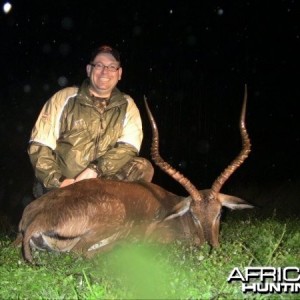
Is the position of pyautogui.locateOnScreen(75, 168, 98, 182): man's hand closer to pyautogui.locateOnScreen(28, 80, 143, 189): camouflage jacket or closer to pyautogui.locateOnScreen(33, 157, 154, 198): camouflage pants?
pyautogui.locateOnScreen(28, 80, 143, 189): camouflage jacket

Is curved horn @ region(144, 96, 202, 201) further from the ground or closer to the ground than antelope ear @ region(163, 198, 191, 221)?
further from the ground

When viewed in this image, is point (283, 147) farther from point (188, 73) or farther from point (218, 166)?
point (188, 73)

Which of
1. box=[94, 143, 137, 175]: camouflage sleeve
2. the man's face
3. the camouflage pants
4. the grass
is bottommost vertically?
the grass

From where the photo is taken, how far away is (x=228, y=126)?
969 inches

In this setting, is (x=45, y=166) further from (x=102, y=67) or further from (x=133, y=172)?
(x=102, y=67)

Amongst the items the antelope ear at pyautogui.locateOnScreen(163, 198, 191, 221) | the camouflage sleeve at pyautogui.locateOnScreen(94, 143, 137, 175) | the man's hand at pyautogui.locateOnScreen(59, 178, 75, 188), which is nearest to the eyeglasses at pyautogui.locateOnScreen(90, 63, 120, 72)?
the camouflage sleeve at pyautogui.locateOnScreen(94, 143, 137, 175)

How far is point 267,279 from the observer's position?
3.87m

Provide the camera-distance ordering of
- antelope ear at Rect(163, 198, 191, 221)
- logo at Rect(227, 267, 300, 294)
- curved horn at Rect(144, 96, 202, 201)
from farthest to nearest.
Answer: antelope ear at Rect(163, 198, 191, 221), curved horn at Rect(144, 96, 202, 201), logo at Rect(227, 267, 300, 294)

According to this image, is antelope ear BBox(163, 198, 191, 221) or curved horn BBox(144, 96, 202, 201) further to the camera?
antelope ear BBox(163, 198, 191, 221)

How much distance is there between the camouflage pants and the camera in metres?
6.99

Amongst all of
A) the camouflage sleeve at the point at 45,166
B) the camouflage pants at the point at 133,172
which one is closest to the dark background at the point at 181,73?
the camouflage pants at the point at 133,172

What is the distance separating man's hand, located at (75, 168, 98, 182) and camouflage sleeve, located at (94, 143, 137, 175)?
0.11 m

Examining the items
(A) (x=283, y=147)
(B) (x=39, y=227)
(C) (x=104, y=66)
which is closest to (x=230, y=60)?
(A) (x=283, y=147)

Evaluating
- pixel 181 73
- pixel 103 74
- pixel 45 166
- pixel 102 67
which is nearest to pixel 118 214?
pixel 45 166
